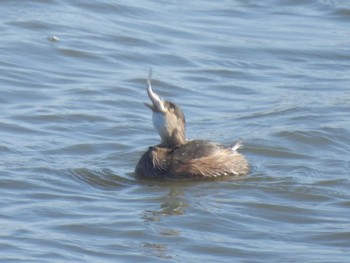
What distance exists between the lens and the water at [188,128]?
893 centimetres

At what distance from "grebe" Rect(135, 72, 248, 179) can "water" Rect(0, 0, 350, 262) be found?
157 millimetres

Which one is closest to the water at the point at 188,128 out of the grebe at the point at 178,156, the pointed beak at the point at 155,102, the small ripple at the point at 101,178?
the small ripple at the point at 101,178

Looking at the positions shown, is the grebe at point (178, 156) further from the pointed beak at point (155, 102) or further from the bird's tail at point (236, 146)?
the bird's tail at point (236, 146)

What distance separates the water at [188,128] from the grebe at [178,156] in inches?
6.2

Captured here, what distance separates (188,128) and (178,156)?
1784 mm

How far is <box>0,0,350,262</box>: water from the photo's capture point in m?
8.93

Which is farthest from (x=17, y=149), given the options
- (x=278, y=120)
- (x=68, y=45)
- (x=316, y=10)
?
(x=316, y=10)

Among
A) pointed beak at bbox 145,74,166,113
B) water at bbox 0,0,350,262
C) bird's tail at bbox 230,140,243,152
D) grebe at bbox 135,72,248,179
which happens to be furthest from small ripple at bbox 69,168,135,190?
bird's tail at bbox 230,140,243,152

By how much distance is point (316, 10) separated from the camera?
1906 centimetres

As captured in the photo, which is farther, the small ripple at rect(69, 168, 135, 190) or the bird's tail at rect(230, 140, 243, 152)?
the bird's tail at rect(230, 140, 243, 152)

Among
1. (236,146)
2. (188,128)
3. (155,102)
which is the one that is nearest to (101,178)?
(155,102)

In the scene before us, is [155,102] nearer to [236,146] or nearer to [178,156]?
[178,156]

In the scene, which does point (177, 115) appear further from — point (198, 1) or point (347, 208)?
point (198, 1)

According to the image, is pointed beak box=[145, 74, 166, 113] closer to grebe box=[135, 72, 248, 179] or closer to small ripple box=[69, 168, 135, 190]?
grebe box=[135, 72, 248, 179]
